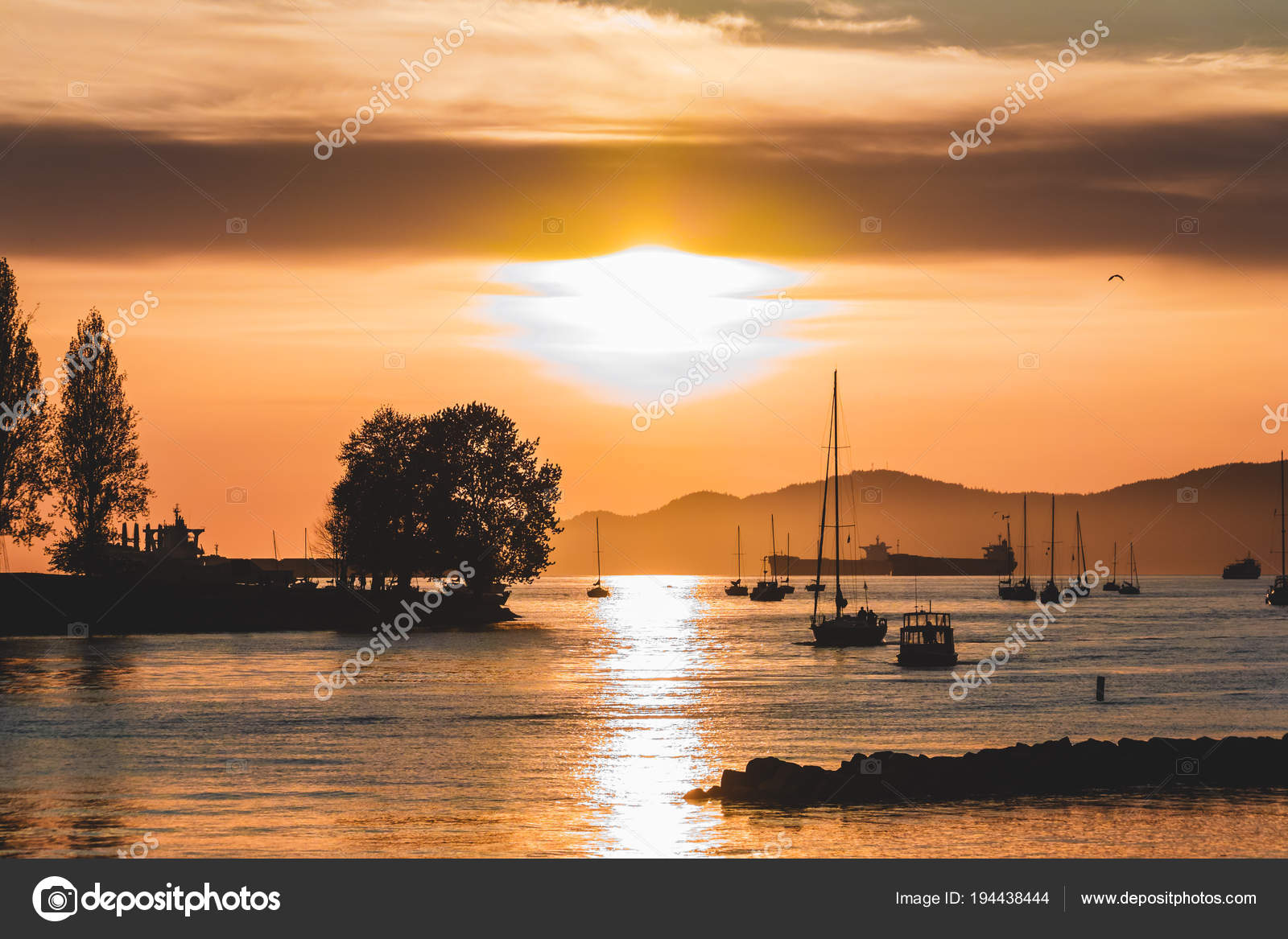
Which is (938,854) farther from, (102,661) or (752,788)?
(102,661)

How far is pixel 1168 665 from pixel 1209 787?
57.8m

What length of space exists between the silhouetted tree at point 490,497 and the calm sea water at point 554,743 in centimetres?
2443

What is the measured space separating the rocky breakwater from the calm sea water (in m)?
1.32

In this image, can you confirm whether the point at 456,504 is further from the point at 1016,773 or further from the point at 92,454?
the point at 1016,773

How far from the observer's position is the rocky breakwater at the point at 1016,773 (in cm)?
3522

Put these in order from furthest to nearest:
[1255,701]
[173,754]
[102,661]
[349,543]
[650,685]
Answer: [349,543], [102,661], [650,685], [1255,701], [173,754]

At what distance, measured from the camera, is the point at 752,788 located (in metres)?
35.4
